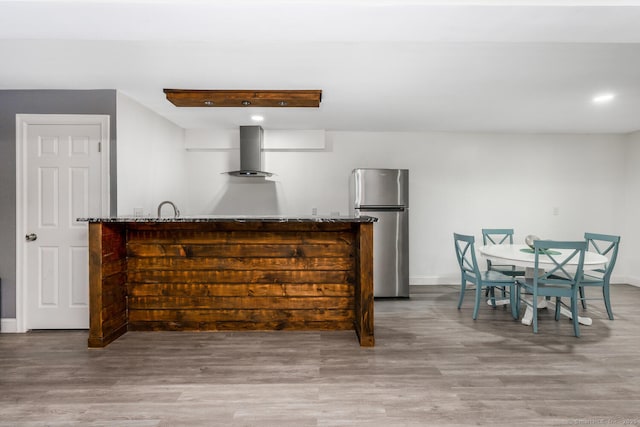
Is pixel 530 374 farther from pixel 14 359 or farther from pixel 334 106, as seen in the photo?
pixel 14 359

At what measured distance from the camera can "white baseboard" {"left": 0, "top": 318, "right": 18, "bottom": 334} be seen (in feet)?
11.1

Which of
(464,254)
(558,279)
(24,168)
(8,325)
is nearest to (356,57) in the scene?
(464,254)

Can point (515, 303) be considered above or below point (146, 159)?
below

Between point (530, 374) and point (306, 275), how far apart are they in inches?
75.5

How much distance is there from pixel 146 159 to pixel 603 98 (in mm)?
5058

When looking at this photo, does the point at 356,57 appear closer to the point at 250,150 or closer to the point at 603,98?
the point at 250,150

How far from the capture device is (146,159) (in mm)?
4047

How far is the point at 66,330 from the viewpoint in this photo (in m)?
3.42

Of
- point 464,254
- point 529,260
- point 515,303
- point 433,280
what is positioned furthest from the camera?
point 433,280

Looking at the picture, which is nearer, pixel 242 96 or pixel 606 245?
pixel 242 96

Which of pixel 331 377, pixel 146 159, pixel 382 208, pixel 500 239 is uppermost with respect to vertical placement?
pixel 146 159

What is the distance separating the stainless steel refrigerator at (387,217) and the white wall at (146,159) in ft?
8.26

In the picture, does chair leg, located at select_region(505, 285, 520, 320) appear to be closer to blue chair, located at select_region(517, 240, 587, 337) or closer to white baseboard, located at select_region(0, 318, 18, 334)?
blue chair, located at select_region(517, 240, 587, 337)

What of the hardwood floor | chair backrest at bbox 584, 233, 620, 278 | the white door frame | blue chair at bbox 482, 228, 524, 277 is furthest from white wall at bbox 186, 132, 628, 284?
the hardwood floor
